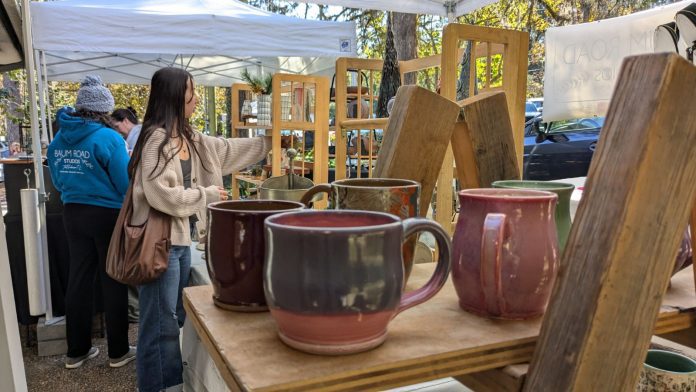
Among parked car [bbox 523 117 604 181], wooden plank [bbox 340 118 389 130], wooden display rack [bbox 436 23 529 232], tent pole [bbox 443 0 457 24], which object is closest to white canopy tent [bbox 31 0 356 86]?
tent pole [bbox 443 0 457 24]

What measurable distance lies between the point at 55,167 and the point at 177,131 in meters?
1.10

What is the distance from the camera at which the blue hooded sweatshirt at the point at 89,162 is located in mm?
2713

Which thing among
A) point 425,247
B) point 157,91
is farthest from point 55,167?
point 425,247

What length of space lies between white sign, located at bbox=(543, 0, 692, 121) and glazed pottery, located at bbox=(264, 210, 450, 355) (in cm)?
244

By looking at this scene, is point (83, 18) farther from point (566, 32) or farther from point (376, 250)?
point (376, 250)

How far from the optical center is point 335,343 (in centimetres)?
47

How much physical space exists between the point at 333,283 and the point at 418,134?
0.39 m

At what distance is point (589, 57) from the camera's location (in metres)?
2.82

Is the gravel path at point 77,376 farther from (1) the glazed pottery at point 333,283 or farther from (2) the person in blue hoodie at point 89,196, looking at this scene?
(1) the glazed pottery at point 333,283

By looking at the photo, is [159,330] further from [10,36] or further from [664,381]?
[664,381]

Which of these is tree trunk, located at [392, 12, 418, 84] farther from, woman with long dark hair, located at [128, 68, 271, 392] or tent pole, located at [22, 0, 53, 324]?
woman with long dark hair, located at [128, 68, 271, 392]

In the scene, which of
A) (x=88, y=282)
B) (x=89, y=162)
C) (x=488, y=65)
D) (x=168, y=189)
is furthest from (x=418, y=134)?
(x=88, y=282)

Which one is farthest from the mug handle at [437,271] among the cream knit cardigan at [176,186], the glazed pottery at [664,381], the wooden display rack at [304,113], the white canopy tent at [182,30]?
the white canopy tent at [182,30]

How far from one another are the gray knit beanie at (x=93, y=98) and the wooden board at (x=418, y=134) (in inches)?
94.5
